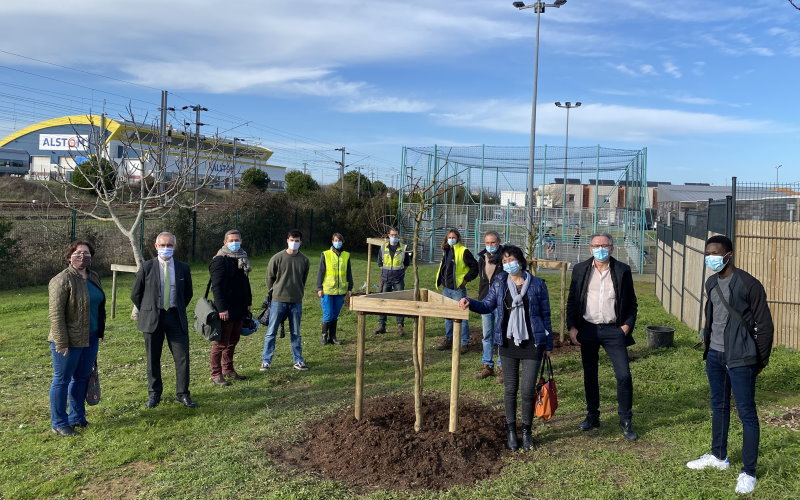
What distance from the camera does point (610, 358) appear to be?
212 inches

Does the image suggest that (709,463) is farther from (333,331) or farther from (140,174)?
(140,174)

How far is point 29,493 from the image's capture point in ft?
14.1

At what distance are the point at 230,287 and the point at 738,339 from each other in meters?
4.81

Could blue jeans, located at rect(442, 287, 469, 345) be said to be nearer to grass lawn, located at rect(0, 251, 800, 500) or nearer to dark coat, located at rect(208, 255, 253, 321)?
grass lawn, located at rect(0, 251, 800, 500)

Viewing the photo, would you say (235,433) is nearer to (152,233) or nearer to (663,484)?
(663,484)

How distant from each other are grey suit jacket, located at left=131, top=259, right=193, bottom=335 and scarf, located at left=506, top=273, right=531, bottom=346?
3.08 m

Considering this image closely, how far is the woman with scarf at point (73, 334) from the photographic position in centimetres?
527

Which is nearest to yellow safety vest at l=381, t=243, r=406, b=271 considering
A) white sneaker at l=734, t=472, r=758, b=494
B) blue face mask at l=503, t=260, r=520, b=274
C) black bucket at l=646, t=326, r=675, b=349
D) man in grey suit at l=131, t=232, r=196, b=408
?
black bucket at l=646, t=326, r=675, b=349

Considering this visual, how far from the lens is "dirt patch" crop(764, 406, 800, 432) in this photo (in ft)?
18.6

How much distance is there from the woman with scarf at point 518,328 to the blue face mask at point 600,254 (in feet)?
1.95

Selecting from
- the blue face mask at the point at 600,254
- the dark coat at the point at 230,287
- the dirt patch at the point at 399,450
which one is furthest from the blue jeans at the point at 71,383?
the blue face mask at the point at 600,254

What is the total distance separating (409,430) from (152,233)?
52.1 feet

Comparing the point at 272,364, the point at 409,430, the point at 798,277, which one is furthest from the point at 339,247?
the point at 798,277

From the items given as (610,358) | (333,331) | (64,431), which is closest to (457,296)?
(333,331)
